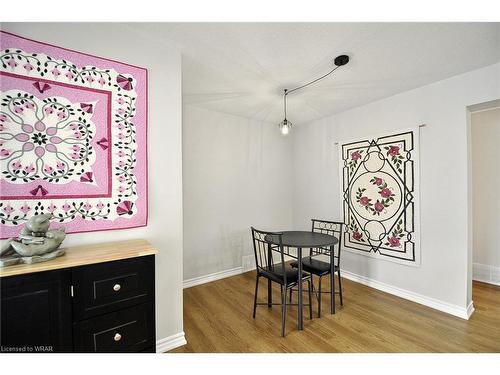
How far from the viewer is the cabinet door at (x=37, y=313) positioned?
1.03 meters

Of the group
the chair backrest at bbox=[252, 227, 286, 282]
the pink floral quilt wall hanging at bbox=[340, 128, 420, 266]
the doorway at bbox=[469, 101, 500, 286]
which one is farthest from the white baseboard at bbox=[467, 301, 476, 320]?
the chair backrest at bbox=[252, 227, 286, 282]

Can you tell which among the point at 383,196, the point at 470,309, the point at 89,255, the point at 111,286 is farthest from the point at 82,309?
the point at 470,309

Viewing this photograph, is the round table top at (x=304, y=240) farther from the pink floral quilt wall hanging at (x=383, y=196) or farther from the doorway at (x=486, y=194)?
the doorway at (x=486, y=194)

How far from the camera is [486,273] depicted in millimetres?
3039

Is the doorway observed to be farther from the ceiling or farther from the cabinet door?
the cabinet door

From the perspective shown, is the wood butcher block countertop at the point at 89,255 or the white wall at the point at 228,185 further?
the white wall at the point at 228,185

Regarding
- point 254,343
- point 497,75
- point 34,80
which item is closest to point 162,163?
point 34,80

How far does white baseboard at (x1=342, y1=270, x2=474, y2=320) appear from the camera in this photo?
2.22m

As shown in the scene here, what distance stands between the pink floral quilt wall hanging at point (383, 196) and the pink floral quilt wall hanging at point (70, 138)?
8.72 ft

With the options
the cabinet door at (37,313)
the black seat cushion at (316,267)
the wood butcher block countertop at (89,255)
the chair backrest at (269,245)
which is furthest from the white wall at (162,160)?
the black seat cushion at (316,267)

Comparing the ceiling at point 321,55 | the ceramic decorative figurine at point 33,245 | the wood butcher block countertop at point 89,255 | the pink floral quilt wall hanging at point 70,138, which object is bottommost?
the wood butcher block countertop at point 89,255

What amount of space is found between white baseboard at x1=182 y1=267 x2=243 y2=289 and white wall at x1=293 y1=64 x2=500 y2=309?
1777mm

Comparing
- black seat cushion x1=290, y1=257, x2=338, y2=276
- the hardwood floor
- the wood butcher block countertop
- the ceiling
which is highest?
the ceiling

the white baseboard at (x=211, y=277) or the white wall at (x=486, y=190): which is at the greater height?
the white wall at (x=486, y=190)
